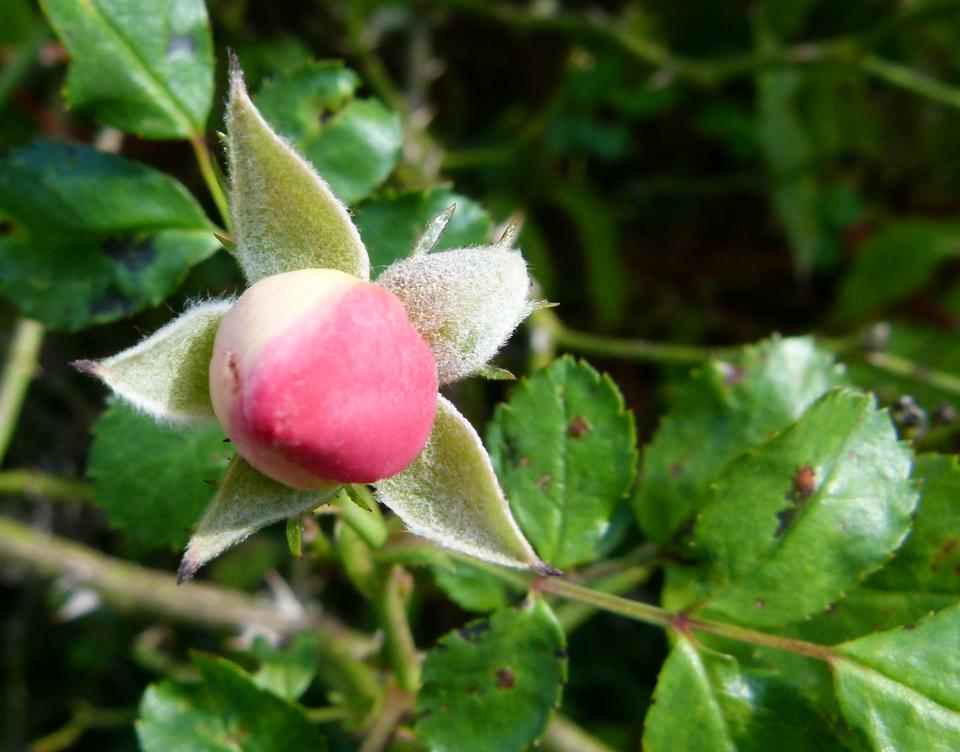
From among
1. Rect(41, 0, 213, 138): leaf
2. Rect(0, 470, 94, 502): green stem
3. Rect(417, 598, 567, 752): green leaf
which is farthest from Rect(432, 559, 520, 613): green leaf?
Rect(0, 470, 94, 502): green stem

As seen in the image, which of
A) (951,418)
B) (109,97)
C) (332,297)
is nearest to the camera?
(332,297)

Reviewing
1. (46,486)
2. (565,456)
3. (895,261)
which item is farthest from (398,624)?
(895,261)

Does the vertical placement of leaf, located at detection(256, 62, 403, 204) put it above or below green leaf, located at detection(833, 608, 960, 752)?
above

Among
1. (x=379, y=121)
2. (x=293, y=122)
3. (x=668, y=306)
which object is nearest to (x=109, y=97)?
(x=293, y=122)

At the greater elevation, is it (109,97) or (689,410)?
(109,97)

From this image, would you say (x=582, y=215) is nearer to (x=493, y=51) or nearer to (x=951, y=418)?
(x=493, y=51)

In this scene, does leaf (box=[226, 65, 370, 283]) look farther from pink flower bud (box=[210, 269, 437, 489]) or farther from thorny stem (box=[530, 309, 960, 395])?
thorny stem (box=[530, 309, 960, 395])

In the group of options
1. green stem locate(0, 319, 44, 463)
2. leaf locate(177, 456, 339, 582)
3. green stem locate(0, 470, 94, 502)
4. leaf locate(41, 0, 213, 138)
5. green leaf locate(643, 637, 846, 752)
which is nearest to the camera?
leaf locate(177, 456, 339, 582)
